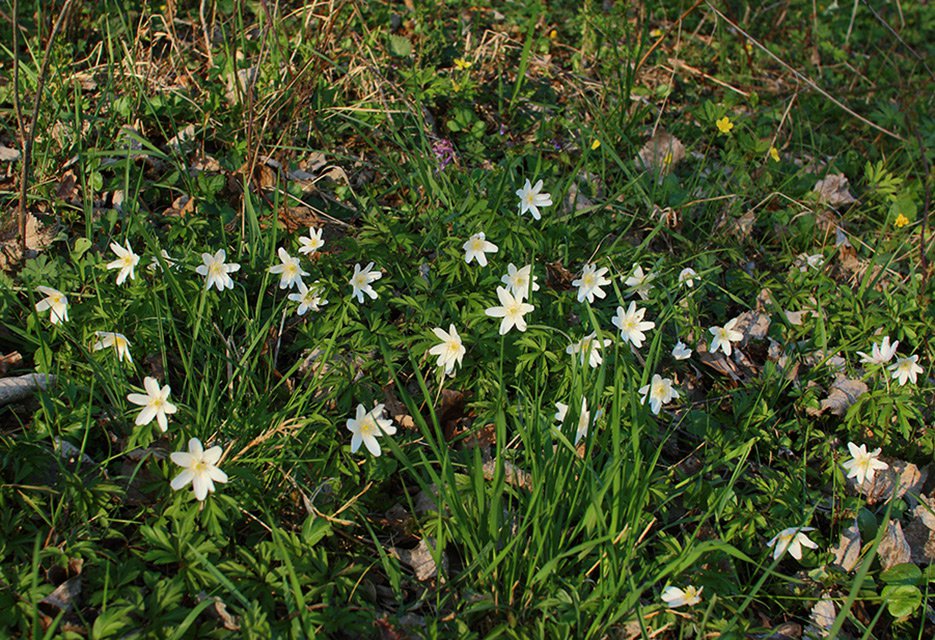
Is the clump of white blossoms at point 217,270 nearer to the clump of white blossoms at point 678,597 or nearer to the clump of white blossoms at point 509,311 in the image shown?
the clump of white blossoms at point 509,311

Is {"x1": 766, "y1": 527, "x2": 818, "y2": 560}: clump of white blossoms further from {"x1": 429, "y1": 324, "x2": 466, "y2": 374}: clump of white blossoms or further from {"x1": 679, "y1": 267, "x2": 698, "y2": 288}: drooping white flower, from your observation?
{"x1": 429, "y1": 324, "x2": 466, "y2": 374}: clump of white blossoms

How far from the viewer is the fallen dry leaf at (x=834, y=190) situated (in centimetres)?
379

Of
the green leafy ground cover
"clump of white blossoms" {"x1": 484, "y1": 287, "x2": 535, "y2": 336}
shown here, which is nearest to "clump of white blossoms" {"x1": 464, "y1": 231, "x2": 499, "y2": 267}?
the green leafy ground cover

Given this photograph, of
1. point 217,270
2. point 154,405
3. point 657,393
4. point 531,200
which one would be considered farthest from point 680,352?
point 154,405

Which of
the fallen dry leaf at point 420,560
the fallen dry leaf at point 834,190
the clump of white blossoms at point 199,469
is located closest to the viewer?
the clump of white blossoms at point 199,469

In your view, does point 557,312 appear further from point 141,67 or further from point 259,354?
point 141,67

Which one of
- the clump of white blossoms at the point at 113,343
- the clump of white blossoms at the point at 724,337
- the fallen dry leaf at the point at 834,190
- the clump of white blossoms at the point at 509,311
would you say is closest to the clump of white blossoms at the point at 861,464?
the clump of white blossoms at the point at 724,337

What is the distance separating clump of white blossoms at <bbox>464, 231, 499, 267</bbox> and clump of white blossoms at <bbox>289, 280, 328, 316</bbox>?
1.60ft

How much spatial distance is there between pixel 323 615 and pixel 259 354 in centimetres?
88

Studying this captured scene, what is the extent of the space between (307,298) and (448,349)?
48 cm

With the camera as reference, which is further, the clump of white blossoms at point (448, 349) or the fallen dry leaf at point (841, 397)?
the fallen dry leaf at point (841, 397)

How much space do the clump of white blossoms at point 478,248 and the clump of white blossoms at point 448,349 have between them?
1.01 feet

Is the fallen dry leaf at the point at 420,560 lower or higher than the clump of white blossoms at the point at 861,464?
lower

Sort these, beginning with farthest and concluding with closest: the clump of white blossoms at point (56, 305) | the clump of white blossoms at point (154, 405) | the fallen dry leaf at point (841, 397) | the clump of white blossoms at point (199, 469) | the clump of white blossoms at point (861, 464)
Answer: the fallen dry leaf at point (841, 397) < the clump of white blossoms at point (861, 464) < the clump of white blossoms at point (56, 305) < the clump of white blossoms at point (154, 405) < the clump of white blossoms at point (199, 469)
